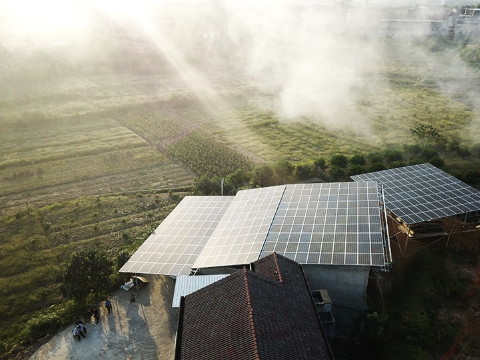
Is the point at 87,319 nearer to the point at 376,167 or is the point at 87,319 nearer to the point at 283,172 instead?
the point at 283,172

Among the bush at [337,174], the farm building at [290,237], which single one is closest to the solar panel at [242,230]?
the farm building at [290,237]

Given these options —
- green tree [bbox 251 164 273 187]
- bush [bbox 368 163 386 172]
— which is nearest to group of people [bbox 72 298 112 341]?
green tree [bbox 251 164 273 187]

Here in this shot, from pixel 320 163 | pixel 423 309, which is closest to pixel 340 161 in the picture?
pixel 320 163

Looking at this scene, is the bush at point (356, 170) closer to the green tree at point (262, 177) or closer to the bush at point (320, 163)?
the bush at point (320, 163)

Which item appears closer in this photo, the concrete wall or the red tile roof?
the red tile roof

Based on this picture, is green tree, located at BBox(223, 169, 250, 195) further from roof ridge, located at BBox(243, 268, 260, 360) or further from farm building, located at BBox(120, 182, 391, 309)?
roof ridge, located at BBox(243, 268, 260, 360)
